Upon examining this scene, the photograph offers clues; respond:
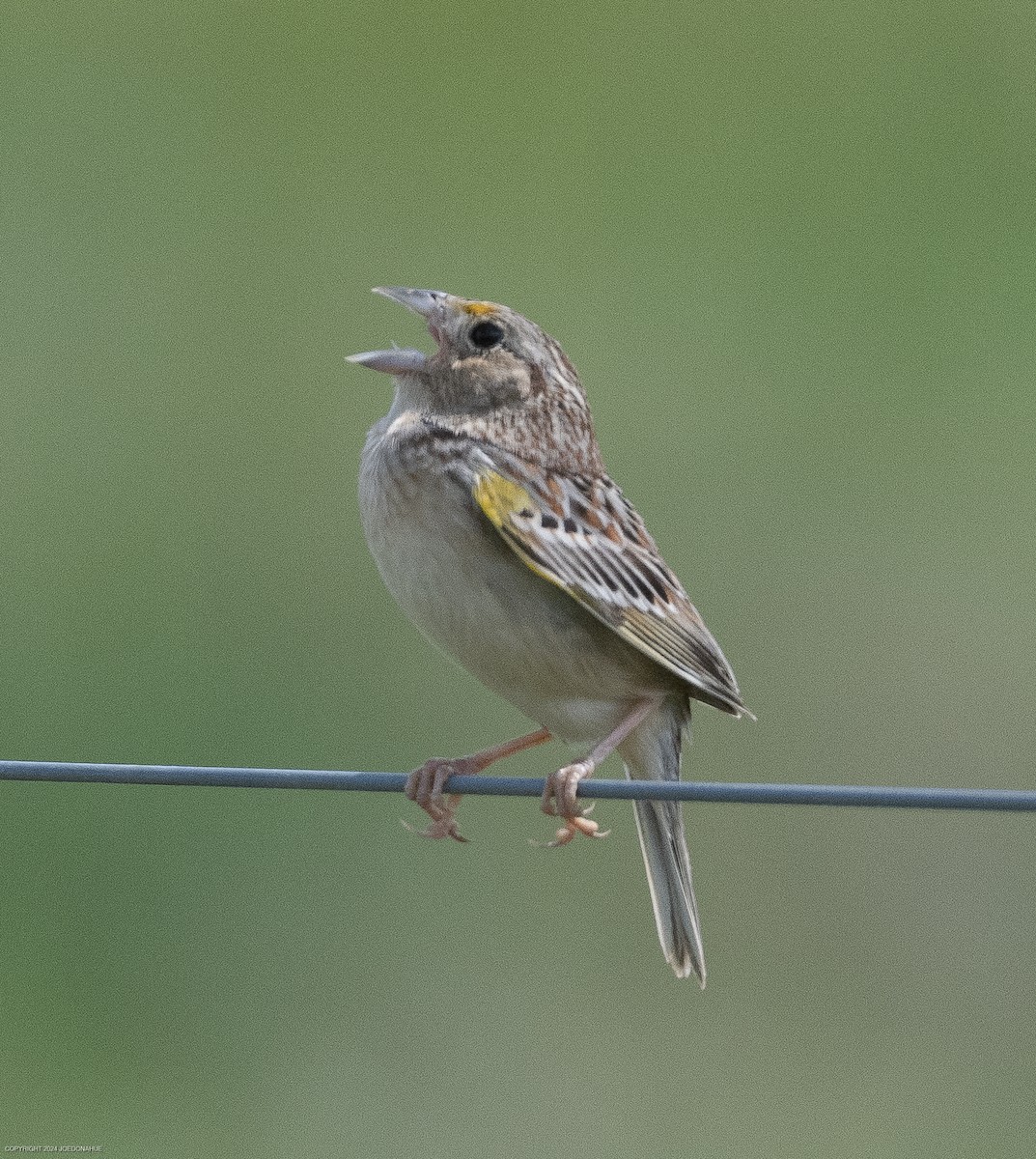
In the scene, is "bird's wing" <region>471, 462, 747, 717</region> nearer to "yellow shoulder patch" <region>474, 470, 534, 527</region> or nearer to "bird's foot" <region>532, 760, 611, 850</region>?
"yellow shoulder patch" <region>474, 470, 534, 527</region>

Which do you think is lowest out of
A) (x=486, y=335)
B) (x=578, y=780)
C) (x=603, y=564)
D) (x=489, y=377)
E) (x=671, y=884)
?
(x=671, y=884)

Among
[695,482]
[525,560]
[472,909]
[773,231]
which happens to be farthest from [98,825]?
[773,231]

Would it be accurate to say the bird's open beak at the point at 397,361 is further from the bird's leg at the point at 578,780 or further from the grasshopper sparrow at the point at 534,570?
the bird's leg at the point at 578,780

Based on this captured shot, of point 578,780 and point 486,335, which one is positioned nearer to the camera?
point 578,780

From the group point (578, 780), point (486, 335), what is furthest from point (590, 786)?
point (486, 335)

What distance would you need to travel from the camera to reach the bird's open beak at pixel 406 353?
5.98 m

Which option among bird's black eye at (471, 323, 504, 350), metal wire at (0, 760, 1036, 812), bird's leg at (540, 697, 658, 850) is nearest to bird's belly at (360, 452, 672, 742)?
bird's leg at (540, 697, 658, 850)

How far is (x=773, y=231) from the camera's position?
16.0 meters

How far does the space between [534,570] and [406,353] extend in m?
0.82

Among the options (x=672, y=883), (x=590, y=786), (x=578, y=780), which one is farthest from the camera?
(x=672, y=883)

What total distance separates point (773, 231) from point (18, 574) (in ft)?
21.2

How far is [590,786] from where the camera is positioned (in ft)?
15.0

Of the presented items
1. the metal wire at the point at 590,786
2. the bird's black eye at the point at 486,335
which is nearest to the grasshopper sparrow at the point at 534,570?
the bird's black eye at the point at 486,335

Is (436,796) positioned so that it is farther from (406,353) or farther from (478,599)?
(406,353)
